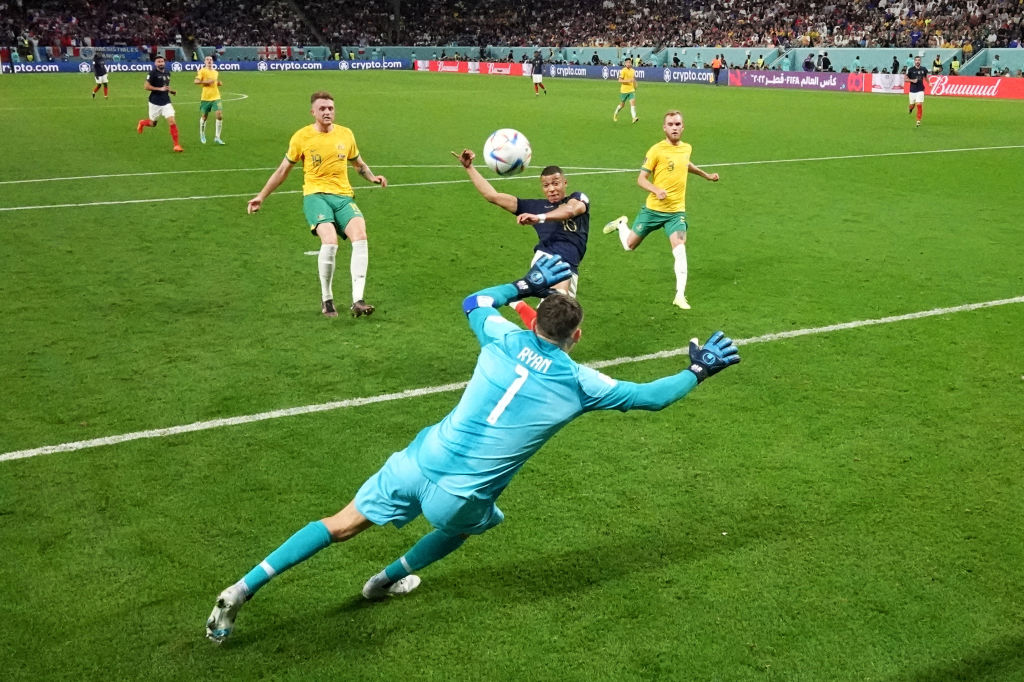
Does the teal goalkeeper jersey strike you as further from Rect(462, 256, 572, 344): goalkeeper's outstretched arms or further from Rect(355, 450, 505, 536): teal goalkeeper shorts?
Rect(462, 256, 572, 344): goalkeeper's outstretched arms

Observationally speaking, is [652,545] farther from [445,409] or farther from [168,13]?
[168,13]

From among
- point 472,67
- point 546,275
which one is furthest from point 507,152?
point 472,67

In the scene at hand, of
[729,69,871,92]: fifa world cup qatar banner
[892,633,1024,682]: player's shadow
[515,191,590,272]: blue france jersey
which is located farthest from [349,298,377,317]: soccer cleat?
[729,69,871,92]: fifa world cup qatar banner

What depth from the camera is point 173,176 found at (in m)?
19.0

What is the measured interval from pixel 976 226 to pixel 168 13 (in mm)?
66909

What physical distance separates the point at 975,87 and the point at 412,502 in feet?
137

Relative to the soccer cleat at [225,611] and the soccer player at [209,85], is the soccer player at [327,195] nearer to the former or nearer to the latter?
the soccer cleat at [225,611]

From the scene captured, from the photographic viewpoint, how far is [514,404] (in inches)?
167

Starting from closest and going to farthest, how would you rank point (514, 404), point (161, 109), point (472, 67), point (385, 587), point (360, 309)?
point (514, 404) → point (385, 587) → point (360, 309) → point (161, 109) → point (472, 67)

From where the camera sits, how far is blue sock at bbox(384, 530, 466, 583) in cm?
470

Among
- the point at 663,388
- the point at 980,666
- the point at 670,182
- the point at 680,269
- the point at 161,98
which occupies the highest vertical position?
the point at 161,98

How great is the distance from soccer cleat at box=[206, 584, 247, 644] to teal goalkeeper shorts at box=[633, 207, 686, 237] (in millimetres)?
7327

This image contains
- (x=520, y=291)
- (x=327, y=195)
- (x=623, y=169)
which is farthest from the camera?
(x=623, y=169)

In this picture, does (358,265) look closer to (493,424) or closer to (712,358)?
(493,424)
